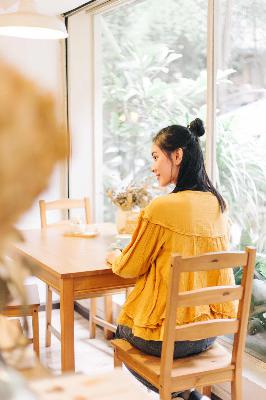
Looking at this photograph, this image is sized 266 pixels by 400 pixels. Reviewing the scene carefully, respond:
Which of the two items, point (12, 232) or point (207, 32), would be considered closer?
point (12, 232)

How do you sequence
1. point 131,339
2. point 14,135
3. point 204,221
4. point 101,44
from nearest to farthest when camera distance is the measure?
1. point 14,135
2. point 204,221
3. point 131,339
4. point 101,44

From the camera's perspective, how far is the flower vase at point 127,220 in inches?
115

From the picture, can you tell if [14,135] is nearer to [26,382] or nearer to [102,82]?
[26,382]

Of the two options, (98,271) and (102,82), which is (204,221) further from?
(102,82)

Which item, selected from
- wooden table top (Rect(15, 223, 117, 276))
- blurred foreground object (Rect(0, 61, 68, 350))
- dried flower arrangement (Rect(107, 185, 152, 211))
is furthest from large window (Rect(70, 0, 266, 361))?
blurred foreground object (Rect(0, 61, 68, 350))

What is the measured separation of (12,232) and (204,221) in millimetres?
1805

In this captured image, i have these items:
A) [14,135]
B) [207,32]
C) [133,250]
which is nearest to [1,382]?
[14,135]

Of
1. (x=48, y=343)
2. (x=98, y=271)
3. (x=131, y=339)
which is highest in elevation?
(x=98, y=271)

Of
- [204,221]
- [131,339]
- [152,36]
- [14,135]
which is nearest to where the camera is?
[14,135]

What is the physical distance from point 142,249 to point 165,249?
0.28 feet

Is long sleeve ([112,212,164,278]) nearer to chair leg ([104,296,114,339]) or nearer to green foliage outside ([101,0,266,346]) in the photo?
green foliage outside ([101,0,266,346])

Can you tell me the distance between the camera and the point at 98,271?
7.63 ft

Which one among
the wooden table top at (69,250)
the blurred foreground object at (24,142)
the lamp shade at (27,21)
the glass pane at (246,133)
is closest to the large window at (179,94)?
the glass pane at (246,133)

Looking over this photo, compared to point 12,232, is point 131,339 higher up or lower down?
lower down
